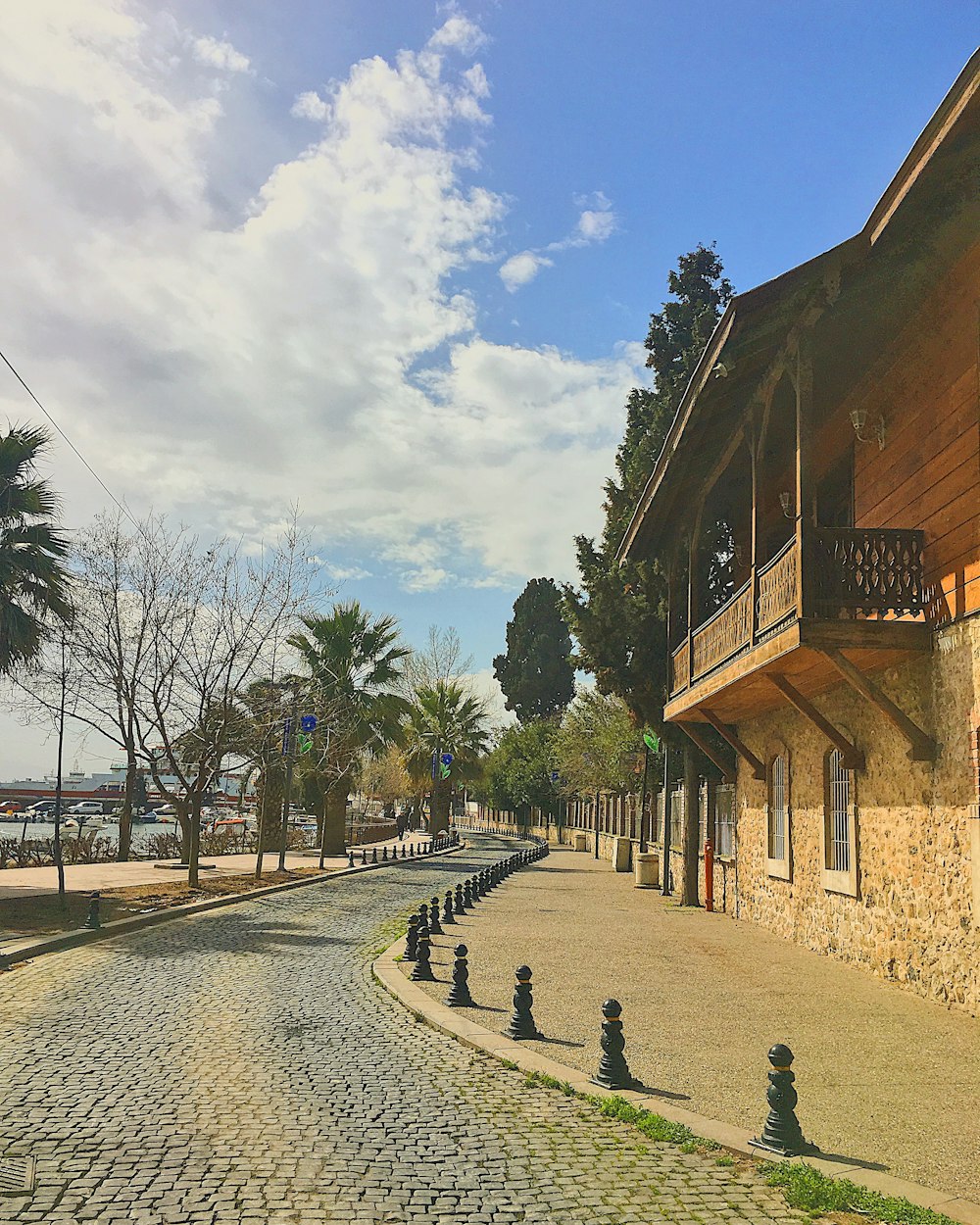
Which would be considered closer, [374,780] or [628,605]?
[628,605]

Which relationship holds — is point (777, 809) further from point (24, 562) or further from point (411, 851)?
point (411, 851)

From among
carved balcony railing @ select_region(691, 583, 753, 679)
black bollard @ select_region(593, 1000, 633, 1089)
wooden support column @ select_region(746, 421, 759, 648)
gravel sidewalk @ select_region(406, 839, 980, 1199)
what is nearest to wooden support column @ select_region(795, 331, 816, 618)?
wooden support column @ select_region(746, 421, 759, 648)

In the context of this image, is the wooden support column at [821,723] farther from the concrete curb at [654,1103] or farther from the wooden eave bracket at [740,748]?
the concrete curb at [654,1103]

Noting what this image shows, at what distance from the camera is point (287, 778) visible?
26844mm

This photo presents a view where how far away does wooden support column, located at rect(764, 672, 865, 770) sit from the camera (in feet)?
42.6

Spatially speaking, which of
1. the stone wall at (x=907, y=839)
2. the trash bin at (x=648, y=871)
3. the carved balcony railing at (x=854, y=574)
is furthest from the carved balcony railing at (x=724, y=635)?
the trash bin at (x=648, y=871)

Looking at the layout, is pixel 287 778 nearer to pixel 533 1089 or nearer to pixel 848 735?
pixel 848 735

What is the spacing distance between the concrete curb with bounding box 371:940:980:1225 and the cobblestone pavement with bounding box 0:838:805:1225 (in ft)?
0.58

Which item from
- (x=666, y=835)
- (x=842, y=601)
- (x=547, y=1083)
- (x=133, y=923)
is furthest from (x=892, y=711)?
(x=666, y=835)

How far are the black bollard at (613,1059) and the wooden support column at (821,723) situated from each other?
272 inches

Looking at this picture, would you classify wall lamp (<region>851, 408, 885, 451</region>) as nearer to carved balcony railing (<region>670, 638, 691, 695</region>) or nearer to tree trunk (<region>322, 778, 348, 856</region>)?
carved balcony railing (<region>670, 638, 691, 695</region>)

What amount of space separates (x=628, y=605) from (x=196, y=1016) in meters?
16.7

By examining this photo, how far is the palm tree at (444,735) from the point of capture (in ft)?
173

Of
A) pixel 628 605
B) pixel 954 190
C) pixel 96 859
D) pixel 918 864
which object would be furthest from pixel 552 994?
pixel 96 859
